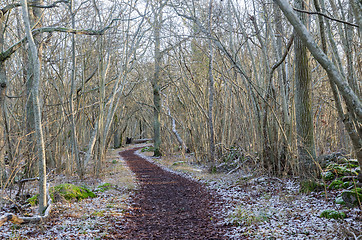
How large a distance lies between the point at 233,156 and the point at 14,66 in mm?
10783

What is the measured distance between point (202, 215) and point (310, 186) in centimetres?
245

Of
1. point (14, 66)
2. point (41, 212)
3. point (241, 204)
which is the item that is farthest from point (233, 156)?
point (14, 66)

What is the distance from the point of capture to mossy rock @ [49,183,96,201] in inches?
250

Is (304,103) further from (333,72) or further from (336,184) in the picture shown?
(333,72)

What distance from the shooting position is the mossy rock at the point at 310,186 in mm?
5977

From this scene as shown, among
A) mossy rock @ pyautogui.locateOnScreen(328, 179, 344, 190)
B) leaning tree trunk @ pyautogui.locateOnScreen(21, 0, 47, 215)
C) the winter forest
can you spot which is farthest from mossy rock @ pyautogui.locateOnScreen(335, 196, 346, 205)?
leaning tree trunk @ pyautogui.locateOnScreen(21, 0, 47, 215)

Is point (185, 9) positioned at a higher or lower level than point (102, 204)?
higher

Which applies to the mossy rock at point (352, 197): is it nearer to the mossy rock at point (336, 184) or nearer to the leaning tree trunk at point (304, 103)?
the mossy rock at point (336, 184)

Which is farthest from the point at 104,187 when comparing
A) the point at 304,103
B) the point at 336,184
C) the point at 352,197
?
the point at 352,197

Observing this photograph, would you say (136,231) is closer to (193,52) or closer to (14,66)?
(193,52)

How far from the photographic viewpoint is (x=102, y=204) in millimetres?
6523

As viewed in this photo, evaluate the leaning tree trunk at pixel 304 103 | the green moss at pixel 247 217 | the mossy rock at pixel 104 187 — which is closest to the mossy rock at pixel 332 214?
the green moss at pixel 247 217

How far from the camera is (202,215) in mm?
5824

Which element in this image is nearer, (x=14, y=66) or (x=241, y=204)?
(x=241, y=204)
